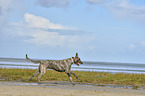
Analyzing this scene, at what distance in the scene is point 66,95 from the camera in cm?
1198

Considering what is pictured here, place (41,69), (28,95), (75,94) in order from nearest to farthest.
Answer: (28,95), (75,94), (41,69)

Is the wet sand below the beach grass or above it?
above

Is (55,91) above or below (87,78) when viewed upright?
above

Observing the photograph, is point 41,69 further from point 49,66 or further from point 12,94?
point 12,94

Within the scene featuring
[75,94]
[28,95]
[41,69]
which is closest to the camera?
[28,95]

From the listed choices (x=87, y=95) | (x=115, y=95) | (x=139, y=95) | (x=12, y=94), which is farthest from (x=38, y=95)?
(x=139, y=95)

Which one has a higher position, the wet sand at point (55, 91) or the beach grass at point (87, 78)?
the wet sand at point (55, 91)

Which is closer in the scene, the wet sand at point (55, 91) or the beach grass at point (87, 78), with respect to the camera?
the wet sand at point (55, 91)

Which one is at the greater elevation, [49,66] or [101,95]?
[49,66]

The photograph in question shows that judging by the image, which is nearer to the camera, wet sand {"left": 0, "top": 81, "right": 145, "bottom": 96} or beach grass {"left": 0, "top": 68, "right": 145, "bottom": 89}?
wet sand {"left": 0, "top": 81, "right": 145, "bottom": 96}

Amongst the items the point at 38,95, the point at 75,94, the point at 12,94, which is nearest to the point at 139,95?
the point at 75,94

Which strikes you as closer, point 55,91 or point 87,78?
point 55,91

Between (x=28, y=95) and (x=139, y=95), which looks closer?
(x=28, y=95)

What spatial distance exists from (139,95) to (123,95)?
0.91 meters
